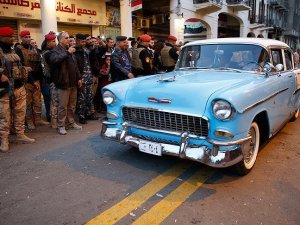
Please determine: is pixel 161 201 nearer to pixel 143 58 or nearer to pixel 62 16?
pixel 143 58

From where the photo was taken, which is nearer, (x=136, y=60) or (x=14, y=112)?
(x=14, y=112)

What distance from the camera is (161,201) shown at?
319 cm

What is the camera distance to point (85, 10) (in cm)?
1383

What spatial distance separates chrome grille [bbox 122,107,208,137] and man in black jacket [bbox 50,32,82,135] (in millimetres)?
1904

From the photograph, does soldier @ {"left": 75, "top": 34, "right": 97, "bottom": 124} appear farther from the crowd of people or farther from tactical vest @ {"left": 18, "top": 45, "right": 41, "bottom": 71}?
tactical vest @ {"left": 18, "top": 45, "right": 41, "bottom": 71}

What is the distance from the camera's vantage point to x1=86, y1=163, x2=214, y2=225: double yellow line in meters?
2.87

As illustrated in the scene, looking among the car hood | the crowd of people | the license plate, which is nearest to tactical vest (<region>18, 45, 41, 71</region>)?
the crowd of people

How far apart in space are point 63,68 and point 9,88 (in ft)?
3.34

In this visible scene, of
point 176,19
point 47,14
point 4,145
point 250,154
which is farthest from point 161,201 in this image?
point 176,19

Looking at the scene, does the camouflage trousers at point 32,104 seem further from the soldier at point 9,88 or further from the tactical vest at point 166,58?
the tactical vest at point 166,58

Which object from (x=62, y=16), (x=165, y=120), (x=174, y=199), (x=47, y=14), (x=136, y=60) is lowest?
(x=174, y=199)

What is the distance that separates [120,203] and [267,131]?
230 cm

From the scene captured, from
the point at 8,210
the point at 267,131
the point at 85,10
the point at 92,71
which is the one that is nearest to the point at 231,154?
the point at 267,131

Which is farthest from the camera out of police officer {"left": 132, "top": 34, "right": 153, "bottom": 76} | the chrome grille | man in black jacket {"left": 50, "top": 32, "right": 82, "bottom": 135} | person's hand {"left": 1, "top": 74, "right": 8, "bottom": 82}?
police officer {"left": 132, "top": 34, "right": 153, "bottom": 76}
